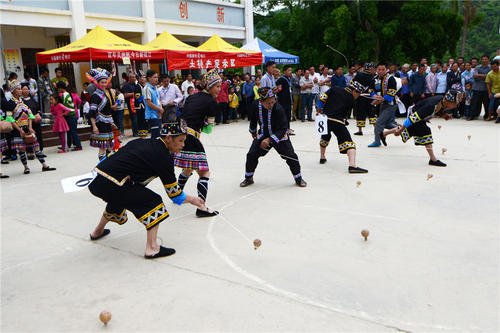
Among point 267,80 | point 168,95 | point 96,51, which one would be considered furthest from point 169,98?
point 267,80

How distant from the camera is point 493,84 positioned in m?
12.6

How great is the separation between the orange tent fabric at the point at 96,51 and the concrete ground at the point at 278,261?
243 inches

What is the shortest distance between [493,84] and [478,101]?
796 mm

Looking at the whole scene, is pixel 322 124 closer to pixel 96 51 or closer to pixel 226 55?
pixel 96 51

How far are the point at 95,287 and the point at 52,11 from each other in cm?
1394

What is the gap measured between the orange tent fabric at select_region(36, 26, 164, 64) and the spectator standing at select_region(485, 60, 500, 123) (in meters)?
10.6

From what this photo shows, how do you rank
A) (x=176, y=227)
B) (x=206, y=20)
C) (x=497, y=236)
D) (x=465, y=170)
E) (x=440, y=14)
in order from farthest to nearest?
(x=440, y=14)
(x=206, y=20)
(x=465, y=170)
(x=176, y=227)
(x=497, y=236)

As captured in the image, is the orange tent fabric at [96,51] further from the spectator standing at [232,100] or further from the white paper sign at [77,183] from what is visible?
the white paper sign at [77,183]

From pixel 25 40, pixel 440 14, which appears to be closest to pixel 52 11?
pixel 25 40

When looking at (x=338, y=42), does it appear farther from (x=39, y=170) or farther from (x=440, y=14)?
(x=39, y=170)

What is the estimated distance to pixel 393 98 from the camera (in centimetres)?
879

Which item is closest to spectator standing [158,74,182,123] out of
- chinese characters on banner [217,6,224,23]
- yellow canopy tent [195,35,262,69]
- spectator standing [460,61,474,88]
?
yellow canopy tent [195,35,262,69]

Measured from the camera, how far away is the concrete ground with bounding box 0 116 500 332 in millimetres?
2957

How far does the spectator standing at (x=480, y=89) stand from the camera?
1306 cm
